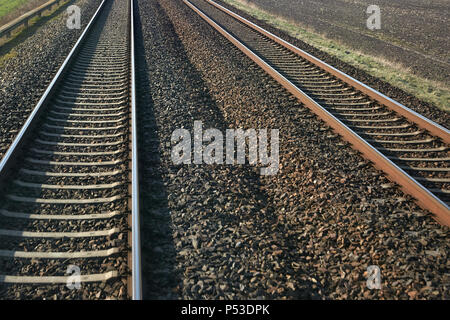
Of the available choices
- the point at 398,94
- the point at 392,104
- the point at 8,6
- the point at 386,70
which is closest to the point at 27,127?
the point at 392,104

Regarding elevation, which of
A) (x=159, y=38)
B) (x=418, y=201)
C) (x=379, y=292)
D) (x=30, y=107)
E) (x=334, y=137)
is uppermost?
(x=159, y=38)

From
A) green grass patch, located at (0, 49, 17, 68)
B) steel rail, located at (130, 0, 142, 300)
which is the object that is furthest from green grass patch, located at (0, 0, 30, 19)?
steel rail, located at (130, 0, 142, 300)

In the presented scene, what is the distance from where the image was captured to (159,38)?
11836mm

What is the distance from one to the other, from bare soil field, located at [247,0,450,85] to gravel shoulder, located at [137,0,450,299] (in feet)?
24.4

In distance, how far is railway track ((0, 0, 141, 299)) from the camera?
311 cm

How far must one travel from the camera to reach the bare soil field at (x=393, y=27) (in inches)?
492

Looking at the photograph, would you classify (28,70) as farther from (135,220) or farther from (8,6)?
(8,6)

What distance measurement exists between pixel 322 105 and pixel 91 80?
16.9ft

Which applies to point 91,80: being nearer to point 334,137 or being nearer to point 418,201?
point 334,137

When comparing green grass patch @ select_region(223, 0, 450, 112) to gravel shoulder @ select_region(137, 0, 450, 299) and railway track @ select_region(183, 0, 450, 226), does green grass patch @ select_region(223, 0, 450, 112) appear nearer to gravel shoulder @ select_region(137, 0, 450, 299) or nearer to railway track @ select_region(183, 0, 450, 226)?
railway track @ select_region(183, 0, 450, 226)

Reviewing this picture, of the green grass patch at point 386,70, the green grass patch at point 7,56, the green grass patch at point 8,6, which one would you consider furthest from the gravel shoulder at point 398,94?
the green grass patch at point 8,6

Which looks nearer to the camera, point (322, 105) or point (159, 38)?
point (322, 105)

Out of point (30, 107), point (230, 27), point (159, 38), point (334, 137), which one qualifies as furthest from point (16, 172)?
point (230, 27)
